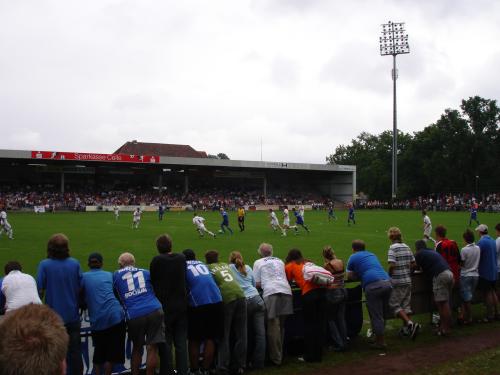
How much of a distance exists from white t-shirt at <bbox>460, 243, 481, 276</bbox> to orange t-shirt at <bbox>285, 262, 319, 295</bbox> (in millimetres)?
3622

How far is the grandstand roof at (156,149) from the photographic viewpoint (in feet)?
261

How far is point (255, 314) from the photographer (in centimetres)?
698

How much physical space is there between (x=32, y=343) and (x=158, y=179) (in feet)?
225

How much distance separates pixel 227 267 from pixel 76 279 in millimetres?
2141

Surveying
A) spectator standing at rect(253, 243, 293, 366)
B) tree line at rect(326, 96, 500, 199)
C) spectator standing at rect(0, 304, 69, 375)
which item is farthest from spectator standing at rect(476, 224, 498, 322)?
tree line at rect(326, 96, 500, 199)

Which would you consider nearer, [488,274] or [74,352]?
[74,352]

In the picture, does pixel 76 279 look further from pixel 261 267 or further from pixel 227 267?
pixel 261 267

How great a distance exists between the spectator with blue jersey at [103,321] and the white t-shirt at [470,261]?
6456 millimetres

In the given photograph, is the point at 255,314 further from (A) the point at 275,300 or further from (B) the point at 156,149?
(B) the point at 156,149

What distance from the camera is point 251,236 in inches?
1028

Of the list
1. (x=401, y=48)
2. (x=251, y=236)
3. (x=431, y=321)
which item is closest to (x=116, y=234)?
(x=251, y=236)

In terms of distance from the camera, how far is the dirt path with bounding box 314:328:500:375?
672 centimetres

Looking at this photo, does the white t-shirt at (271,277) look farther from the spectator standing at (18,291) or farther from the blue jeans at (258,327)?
the spectator standing at (18,291)

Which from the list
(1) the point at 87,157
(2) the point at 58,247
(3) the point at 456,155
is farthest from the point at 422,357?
(3) the point at 456,155
